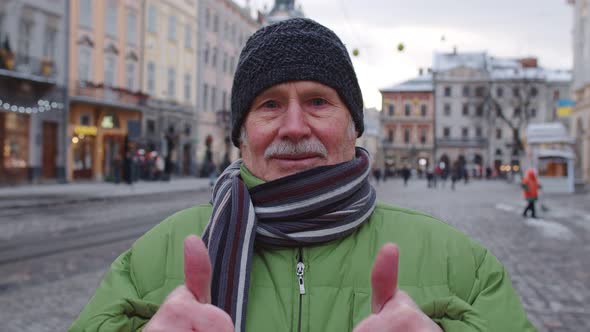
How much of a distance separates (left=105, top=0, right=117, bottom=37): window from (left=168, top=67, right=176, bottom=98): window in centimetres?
711

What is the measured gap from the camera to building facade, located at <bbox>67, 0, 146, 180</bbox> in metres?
31.7

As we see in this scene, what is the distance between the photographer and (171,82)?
1668 inches

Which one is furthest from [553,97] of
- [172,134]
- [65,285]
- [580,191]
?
[65,285]

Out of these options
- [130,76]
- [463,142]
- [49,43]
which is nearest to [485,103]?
[463,142]

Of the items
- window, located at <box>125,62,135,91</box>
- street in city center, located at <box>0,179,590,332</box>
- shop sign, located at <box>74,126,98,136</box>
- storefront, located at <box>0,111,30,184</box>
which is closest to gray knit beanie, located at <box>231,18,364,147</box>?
street in city center, located at <box>0,179,590,332</box>

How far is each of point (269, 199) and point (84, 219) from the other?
44.6ft

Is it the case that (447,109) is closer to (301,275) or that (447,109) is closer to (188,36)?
(188,36)

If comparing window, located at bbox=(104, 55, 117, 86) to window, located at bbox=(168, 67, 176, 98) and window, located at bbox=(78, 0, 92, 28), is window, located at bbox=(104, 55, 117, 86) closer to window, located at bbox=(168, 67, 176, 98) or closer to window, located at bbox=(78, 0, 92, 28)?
window, located at bbox=(78, 0, 92, 28)

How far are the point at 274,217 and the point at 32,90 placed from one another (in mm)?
29307

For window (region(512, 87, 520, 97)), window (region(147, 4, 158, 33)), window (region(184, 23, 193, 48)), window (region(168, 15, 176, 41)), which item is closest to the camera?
window (region(147, 4, 158, 33))

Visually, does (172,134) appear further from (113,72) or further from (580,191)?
(580,191)

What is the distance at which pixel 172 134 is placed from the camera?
42.2m

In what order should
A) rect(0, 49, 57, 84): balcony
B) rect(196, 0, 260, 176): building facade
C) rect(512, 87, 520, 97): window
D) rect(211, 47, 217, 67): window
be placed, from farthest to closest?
rect(512, 87, 520, 97): window, rect(211, 47, 217, 67): window, rect(196, 0, 260, 176): building facade, rect(0, 49, 57, 84): balcony

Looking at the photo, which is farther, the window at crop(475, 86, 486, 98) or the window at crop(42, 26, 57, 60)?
the window at crop(475, 86, 486, 98)
